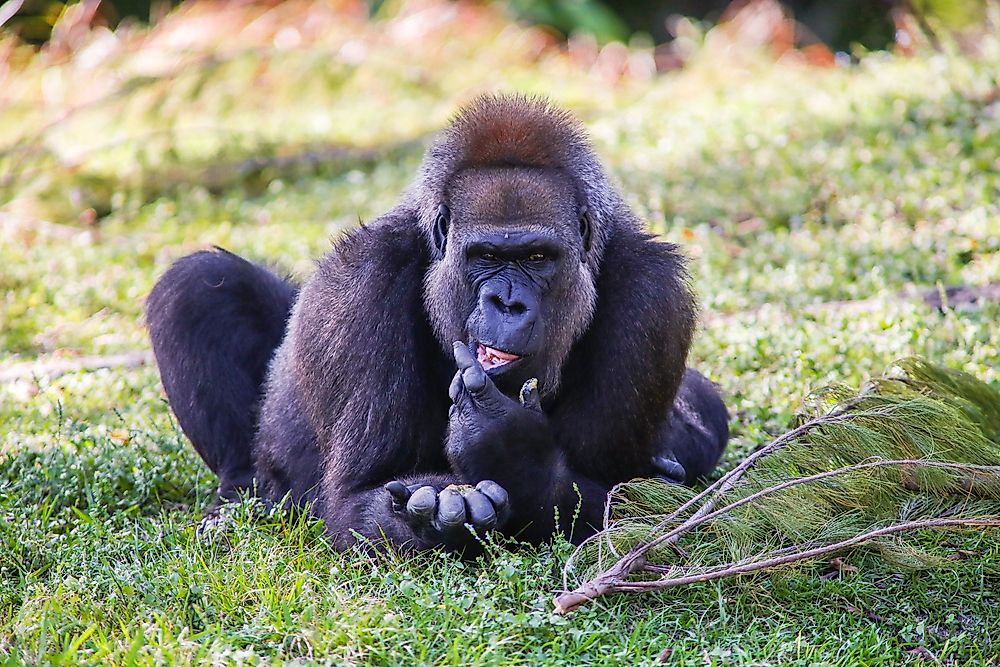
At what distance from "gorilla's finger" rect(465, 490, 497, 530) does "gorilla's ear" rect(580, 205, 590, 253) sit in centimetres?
114

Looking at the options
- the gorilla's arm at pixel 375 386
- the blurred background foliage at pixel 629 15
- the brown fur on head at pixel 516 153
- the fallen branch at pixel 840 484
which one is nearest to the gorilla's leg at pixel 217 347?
the gorilla's arm at pixel 375 386

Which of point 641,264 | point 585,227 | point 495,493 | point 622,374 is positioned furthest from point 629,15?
point 495,493

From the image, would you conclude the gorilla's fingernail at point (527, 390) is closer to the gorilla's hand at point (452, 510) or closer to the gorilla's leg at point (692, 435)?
the gorilla's hand at point (452, 510)

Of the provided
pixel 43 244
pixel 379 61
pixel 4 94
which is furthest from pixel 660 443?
pixel 4 94

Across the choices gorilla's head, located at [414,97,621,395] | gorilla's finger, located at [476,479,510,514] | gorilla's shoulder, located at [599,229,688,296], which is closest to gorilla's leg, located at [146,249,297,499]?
gorilla's head, located at [414,97,621,395]

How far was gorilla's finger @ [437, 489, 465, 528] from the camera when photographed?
407 centimetres

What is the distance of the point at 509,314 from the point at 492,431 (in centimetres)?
43

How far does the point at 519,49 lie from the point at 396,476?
1104 centimetres

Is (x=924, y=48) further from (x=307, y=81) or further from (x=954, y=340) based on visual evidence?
(x=307, y=81)

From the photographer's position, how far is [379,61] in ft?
44.5

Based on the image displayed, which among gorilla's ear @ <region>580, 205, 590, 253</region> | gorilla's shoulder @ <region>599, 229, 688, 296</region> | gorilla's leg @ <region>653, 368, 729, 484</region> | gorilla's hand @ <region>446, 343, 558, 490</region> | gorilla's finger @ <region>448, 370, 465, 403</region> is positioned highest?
gorilla's ear @ <region>580, 205, 590, 253</region>

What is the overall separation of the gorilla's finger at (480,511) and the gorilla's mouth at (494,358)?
48 cm

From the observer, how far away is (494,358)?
426cm

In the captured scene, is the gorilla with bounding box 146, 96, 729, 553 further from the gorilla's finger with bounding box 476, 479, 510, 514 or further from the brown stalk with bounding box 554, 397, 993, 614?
the brown stalk with bounding box 554, 397, 993, 614
